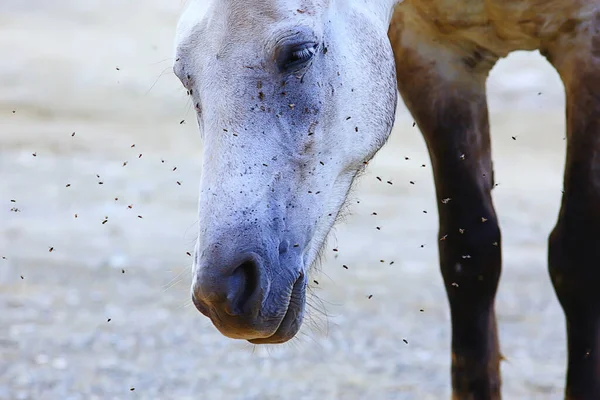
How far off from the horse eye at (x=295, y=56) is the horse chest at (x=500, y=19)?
3.42 ft

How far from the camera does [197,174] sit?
8.23 meters

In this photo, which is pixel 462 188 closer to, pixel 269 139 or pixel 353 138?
pixel 353 138

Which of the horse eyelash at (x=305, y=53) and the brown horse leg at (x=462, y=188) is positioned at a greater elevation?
the horse eyelash at (x=305, y=53)

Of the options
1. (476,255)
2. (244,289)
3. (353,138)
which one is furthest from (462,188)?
(244,289)

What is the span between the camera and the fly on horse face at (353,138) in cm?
229

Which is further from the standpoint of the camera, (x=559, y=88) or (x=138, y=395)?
(x=559, y=88)

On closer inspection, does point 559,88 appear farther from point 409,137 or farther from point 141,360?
point 141,360

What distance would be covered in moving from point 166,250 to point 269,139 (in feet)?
13.9

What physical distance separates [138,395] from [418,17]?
1.80 m

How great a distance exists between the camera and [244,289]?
7.30ft

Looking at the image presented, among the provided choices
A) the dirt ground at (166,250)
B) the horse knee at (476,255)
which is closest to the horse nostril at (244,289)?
the dirt ground at (166,250)

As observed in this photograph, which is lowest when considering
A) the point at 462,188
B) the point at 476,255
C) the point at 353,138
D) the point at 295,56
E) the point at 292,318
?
the point at 476,255

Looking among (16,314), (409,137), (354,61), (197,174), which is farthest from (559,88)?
(354,61)

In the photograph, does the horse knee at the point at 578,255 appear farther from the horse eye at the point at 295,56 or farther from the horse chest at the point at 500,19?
the horse eye at the point at 295,56
